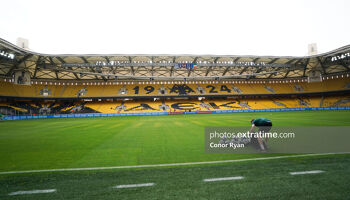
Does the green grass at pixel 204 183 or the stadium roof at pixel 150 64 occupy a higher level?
the stadium roof at pixel 150 64

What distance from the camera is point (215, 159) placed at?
21.2ft

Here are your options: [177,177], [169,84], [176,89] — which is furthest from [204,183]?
[169,84]

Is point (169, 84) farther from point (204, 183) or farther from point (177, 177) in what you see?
point (204, 183)

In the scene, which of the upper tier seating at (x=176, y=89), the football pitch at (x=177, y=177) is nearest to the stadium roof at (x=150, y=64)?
the upper tier seating at (x=176, y=89)

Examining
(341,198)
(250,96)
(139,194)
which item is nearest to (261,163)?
(341,198)

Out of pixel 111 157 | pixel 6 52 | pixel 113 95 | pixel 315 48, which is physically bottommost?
pixel 111 157

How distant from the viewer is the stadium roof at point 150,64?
36553 mm

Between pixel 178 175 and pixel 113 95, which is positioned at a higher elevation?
pixel 113 95

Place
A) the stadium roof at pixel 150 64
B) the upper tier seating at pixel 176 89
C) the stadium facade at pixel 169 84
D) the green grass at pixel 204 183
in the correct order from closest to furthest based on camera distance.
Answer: the green grass at pixel 204 183
the stadium roof at pixel 150 64
the stadium facade at pixel 169 84
the upper tier seating at pixel 176 89

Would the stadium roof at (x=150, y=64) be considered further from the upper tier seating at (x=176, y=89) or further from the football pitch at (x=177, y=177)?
the football pitch at (x=177, y=177)

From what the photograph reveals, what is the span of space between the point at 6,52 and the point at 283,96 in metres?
73.3

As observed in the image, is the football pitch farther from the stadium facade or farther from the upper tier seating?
the upper tier seating

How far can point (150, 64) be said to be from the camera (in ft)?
125

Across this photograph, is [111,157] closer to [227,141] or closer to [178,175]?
[178,175]
